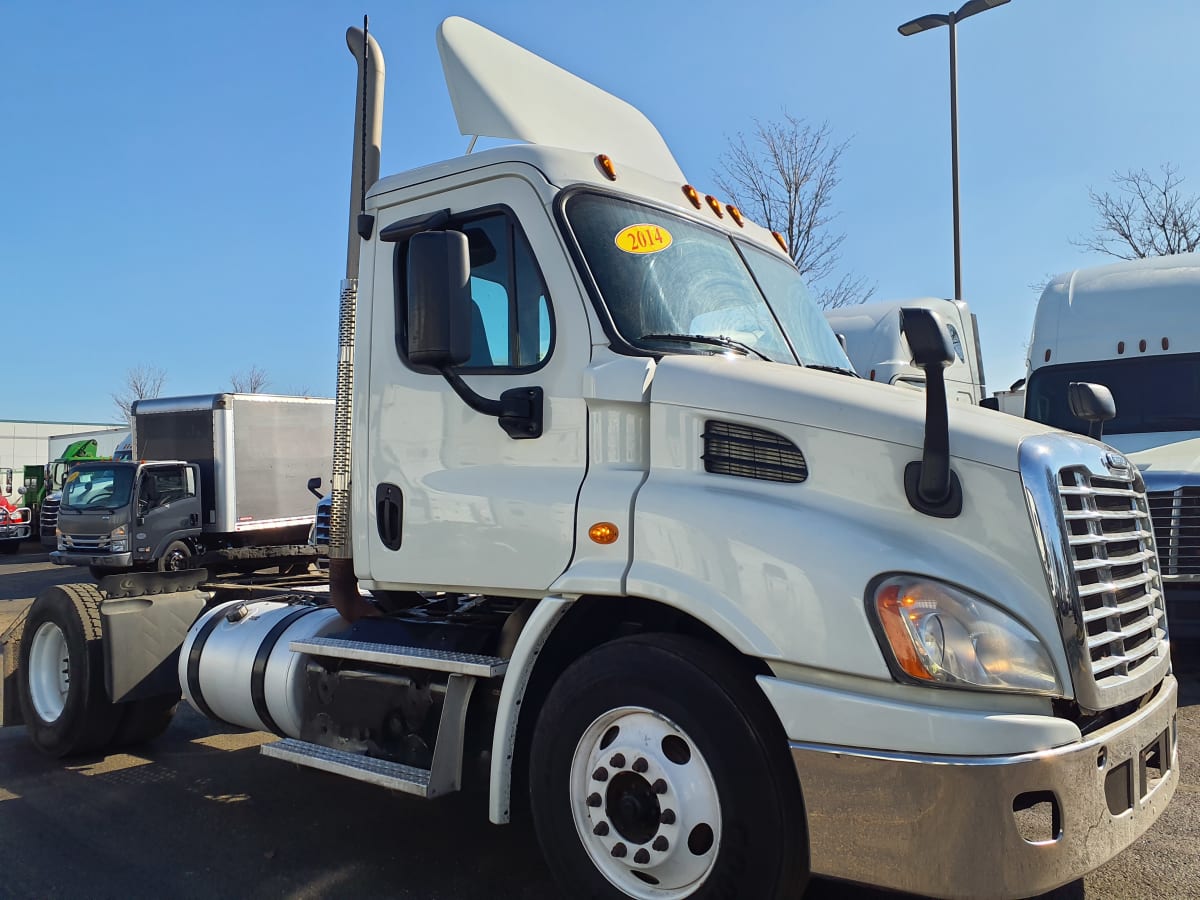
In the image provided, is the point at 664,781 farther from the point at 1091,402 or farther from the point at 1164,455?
the point at 1164,455

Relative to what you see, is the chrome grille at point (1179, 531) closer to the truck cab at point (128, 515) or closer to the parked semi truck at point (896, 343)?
the parked semi truck at point (896, 343)

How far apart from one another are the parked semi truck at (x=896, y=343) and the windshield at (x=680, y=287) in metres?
6.04

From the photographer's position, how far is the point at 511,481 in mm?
3666

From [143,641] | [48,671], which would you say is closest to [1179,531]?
[143,641]

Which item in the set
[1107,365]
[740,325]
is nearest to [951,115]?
[1107,365]

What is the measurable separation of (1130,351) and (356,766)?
316 inches

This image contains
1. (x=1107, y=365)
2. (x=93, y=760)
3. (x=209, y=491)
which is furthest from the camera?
(x=209, y=491)

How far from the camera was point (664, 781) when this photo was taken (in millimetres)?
3080

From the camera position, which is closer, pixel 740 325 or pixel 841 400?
pixel 841 400

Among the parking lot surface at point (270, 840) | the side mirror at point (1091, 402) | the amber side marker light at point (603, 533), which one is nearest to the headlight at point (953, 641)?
the amber side marker light at point (603, 533)

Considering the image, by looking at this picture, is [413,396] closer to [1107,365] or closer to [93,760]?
[93,760]

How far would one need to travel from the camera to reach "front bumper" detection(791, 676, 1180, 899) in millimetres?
2629

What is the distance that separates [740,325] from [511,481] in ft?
3.61

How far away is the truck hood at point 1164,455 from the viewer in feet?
23.6
